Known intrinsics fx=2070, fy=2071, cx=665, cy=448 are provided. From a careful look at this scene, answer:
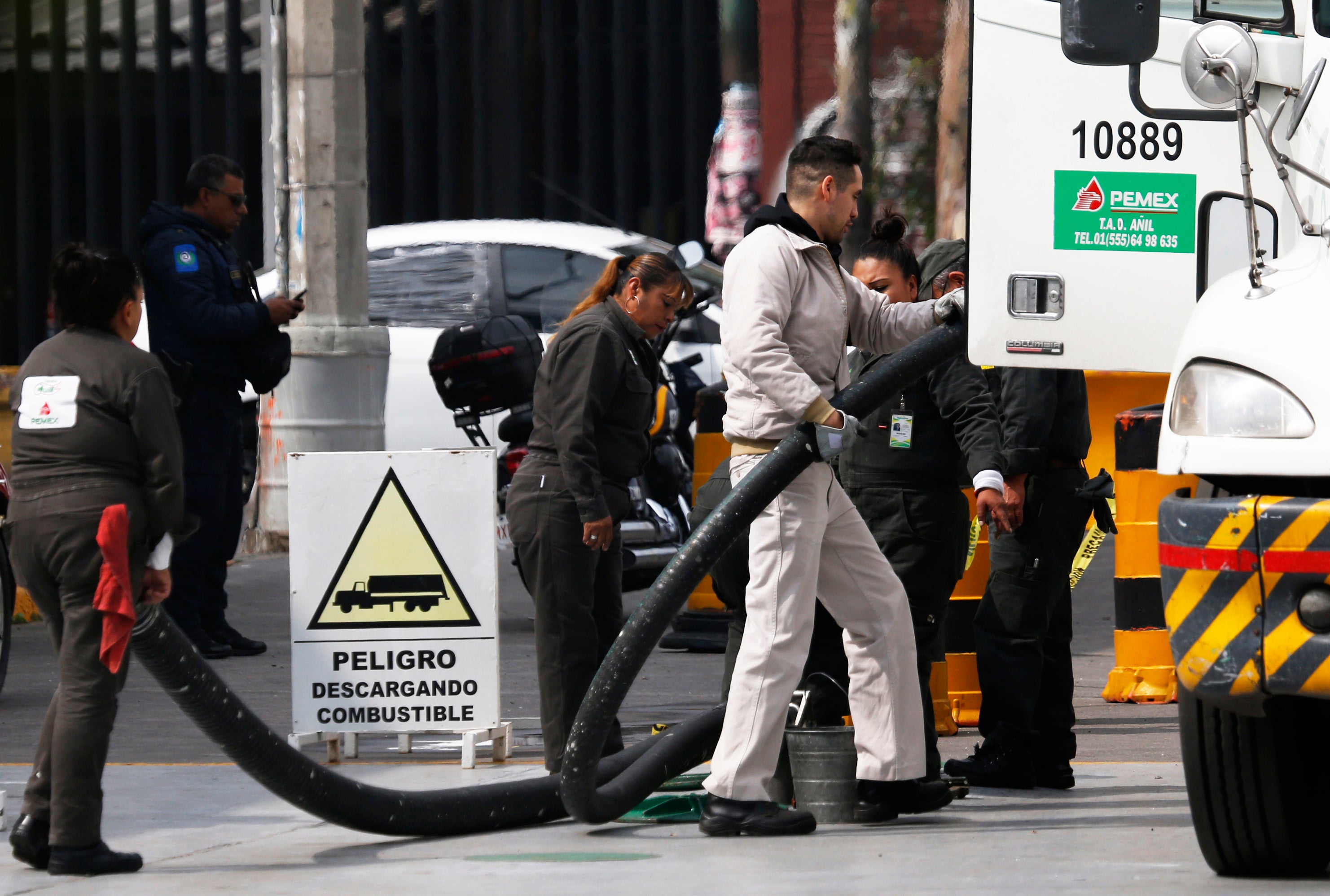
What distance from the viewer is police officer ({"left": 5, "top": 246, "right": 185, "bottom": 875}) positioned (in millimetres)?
5168

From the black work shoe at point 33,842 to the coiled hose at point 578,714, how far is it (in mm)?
457

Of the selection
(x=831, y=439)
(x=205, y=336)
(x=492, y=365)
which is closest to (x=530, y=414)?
(x=492, y=365)

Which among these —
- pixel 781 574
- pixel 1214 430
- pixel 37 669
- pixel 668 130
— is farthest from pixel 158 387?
pixel 668 130

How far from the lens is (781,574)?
560 centimetres

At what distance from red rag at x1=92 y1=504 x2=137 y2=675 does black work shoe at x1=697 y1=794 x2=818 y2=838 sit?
5.35 feet

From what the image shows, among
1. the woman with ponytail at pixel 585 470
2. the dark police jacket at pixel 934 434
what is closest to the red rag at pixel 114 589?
the woman with ponytail at pixel 585 470

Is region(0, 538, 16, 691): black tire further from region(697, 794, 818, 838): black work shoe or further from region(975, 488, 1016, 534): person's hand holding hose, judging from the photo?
region(975, 488, 1016, 534): person's hand holding hose

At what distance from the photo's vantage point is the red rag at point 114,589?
5105 millimetres

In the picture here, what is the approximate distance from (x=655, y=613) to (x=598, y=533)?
1.26 meters

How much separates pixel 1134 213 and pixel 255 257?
1025cm

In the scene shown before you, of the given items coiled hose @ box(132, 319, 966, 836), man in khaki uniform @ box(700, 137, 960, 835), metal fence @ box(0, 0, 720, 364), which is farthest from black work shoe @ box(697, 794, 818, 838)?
metal fence @ box(0, 0, 720, 364)

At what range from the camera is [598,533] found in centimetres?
657

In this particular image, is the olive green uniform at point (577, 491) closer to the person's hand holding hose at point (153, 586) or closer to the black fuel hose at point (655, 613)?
the black fuel hose at point (655, 613)

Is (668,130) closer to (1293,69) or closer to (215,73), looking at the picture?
(215,73)
